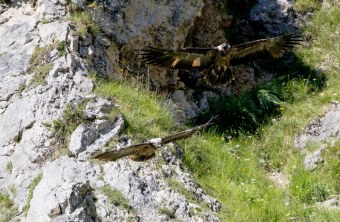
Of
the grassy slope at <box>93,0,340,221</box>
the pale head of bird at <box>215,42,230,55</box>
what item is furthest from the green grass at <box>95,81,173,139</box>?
the pale head of bird at <box>215,42,230,55</box>

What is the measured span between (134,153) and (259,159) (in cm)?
273

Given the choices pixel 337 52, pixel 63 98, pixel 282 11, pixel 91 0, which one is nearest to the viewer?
pixel 63 98

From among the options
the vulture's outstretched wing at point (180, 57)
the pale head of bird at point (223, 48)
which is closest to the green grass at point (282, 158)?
the vulture's outstretched wing at point (180, 57)

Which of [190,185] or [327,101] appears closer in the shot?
[190,185]

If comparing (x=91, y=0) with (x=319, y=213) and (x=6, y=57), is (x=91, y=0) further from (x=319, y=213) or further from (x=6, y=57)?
(x=319, y=213)

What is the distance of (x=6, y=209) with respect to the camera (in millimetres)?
7188

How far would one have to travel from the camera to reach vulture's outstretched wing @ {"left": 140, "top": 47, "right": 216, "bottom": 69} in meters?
9.23

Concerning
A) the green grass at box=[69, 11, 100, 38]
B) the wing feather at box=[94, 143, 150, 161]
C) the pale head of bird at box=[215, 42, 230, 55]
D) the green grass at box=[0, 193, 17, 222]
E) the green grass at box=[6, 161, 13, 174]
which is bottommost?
the green grass at box=[0, 193, 17, 222]

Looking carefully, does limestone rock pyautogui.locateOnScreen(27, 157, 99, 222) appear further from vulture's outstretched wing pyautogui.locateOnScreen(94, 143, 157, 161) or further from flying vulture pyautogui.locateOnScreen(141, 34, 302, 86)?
flying vulture pyautogui.locateOnScreen(141, 34, 302, 86)

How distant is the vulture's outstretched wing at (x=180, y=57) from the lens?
30.3 feet

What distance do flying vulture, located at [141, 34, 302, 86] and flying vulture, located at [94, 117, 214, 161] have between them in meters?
2.12

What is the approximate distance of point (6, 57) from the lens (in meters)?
9.30

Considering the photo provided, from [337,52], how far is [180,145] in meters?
3.91

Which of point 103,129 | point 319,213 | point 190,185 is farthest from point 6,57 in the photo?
point 319,213
